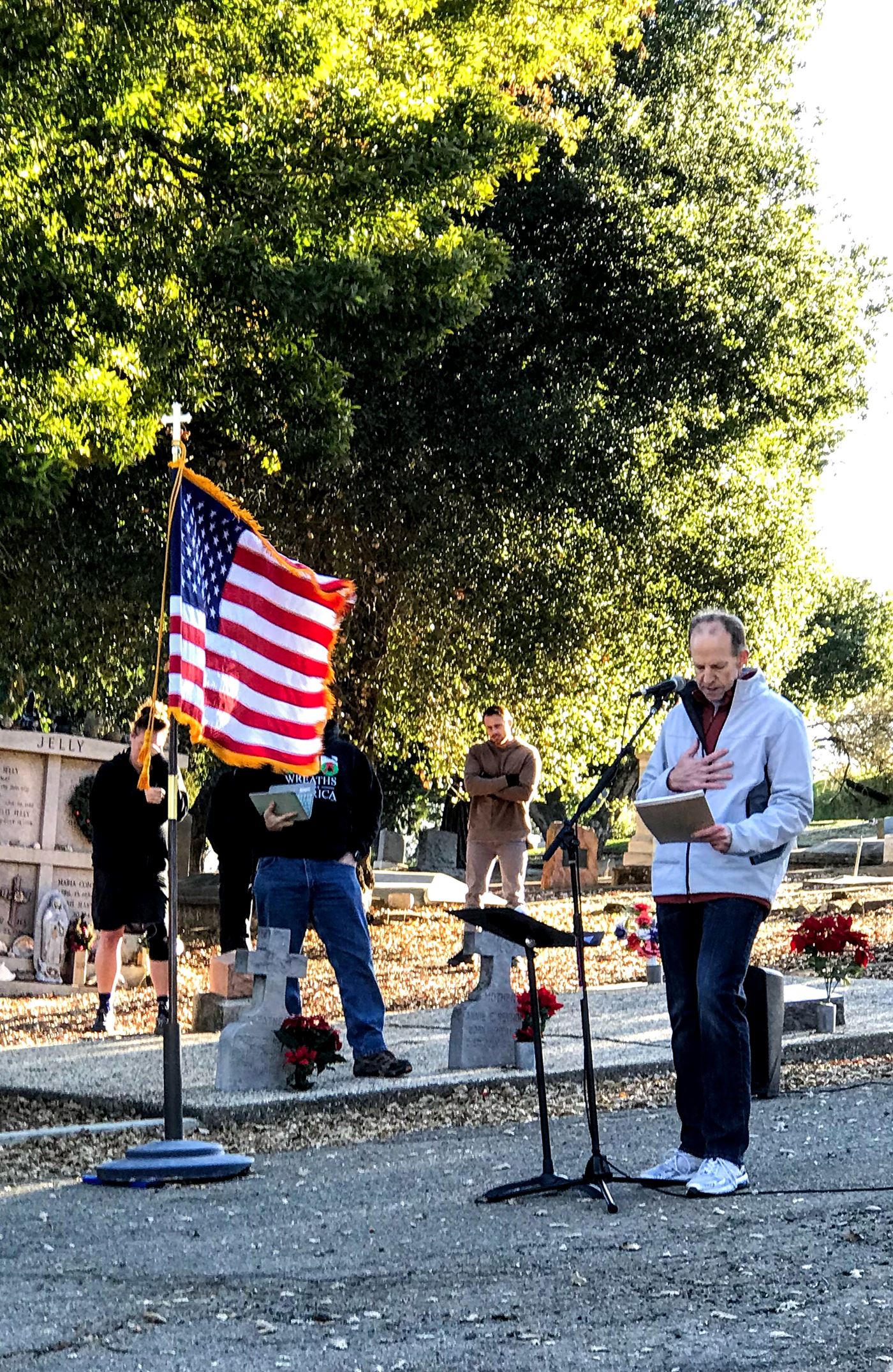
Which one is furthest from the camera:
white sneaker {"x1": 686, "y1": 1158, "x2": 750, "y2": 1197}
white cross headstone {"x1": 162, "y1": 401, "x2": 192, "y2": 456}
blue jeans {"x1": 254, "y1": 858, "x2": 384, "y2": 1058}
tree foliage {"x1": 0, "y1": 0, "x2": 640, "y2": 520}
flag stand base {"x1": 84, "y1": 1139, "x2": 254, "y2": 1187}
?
tree foliage {"x1": 0, "y1": 0, "x2": 640, "y2": 520}

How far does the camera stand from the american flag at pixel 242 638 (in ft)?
24.8

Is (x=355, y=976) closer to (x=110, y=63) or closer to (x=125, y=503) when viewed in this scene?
(x=110, y=63)

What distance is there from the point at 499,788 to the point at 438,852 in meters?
23.3

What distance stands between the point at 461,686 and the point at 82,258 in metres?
9.51

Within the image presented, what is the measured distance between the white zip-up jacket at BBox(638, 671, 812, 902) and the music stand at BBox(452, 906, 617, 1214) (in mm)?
420

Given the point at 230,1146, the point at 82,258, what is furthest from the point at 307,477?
the point at 230,1146

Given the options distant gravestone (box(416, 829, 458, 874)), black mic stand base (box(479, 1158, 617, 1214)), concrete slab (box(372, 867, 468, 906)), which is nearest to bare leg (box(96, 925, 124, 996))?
black mic stand base (box(479, 1158, 617, 1214))

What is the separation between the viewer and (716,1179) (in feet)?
19.4

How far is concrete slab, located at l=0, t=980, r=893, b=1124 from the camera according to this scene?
8.30 m


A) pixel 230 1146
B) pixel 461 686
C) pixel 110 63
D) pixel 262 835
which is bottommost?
pixel 230 1146

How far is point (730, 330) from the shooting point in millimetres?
17375

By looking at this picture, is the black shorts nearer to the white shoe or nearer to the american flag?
the american flag

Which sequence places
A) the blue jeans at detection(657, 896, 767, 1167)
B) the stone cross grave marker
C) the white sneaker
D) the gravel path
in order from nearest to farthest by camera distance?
1. the gravel path
2. the white sneaker
3. the blue jeans at detection(657, 896, 767, 1167)
4. the stone cross grave marker

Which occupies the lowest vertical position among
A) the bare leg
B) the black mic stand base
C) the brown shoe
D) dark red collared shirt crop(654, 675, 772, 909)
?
the black mic stand base
